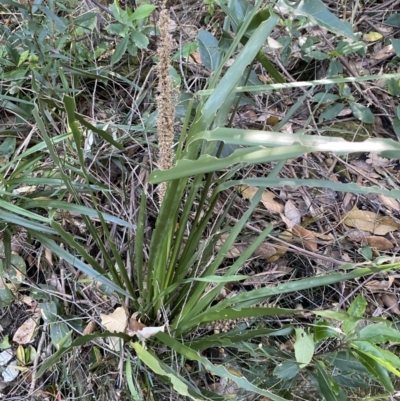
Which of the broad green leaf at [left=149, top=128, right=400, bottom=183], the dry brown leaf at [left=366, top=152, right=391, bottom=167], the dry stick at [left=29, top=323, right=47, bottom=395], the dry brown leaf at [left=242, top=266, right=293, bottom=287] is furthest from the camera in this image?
the dry brown leaf at [left=366, top=152, right=391, bottom=167]

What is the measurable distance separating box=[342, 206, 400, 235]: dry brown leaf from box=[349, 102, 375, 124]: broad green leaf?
0.90 ft

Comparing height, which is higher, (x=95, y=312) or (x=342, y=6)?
(x=342, y=6)

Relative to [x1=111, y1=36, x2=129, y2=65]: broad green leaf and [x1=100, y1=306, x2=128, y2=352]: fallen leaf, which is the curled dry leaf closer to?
[x1=100, y1=306, x2=128, y2=352]: fallen leaf

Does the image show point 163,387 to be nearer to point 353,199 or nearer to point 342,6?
point 353,199

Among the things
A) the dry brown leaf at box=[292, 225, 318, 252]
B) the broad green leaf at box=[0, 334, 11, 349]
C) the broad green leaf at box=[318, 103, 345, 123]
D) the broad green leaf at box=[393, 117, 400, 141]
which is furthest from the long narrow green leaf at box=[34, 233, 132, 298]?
the broad green leaf at box=[393, 117, 400, 141]

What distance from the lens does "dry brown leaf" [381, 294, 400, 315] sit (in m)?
1.07

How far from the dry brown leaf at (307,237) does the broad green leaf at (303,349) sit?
403 mm

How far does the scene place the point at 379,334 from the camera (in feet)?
2.39

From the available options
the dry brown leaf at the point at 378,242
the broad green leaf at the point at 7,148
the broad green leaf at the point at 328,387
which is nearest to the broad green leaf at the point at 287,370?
the broad green leaf at the point at 328,387

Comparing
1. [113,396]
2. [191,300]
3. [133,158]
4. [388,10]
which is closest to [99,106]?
[133,158]

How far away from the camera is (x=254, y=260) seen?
109cm

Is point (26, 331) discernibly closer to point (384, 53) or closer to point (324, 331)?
point (324, 331)

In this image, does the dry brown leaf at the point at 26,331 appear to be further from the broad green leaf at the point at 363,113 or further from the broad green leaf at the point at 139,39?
the broad green leaf at the point at 363,113

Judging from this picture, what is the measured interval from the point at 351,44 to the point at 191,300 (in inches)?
34.0
